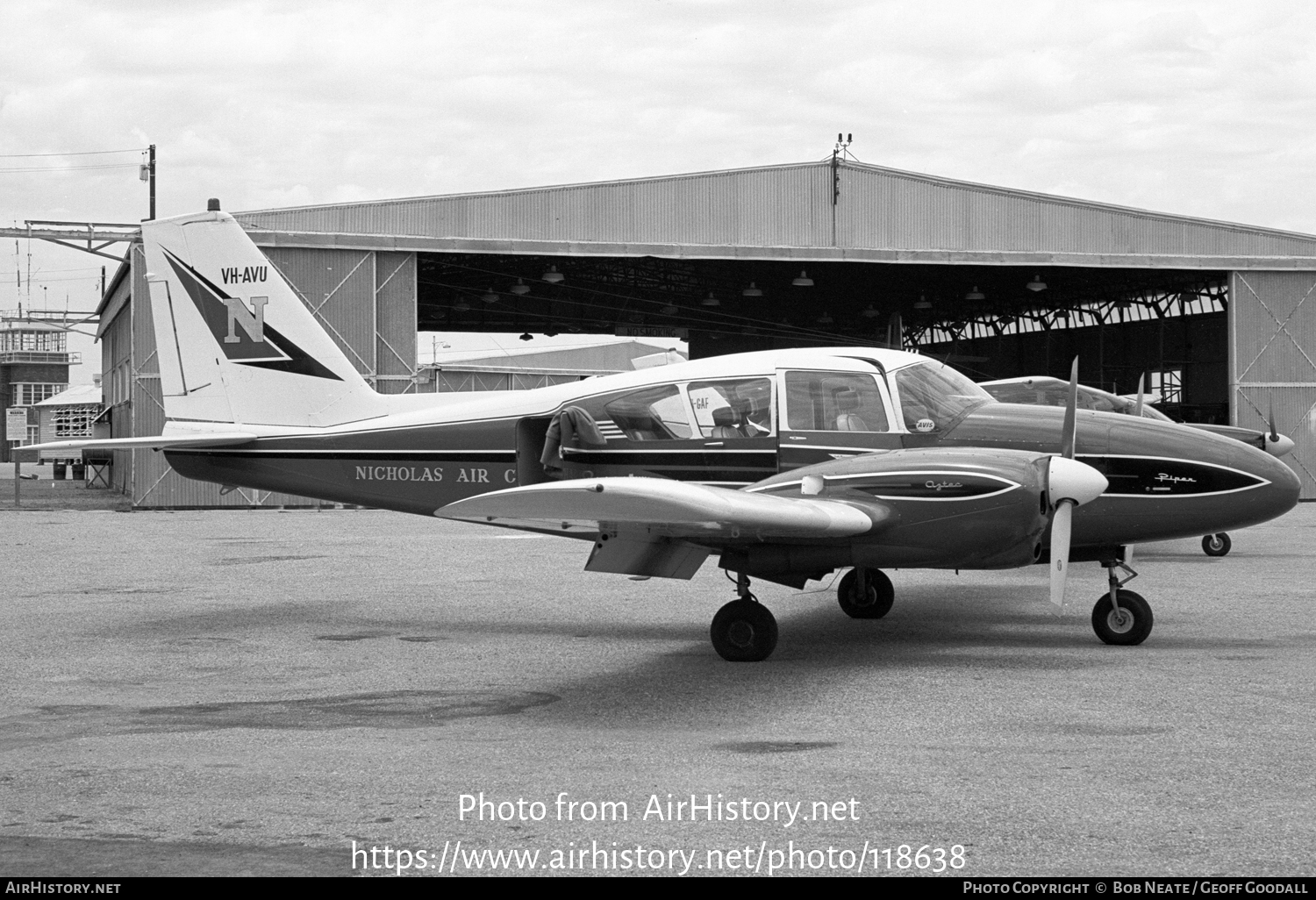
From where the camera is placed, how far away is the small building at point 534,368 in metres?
59.2

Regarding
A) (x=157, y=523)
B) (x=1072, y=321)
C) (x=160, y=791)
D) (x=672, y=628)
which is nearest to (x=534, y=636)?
(x=672, y=628)

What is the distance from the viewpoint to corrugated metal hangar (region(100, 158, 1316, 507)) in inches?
1241

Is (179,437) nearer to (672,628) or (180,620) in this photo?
(180,620)

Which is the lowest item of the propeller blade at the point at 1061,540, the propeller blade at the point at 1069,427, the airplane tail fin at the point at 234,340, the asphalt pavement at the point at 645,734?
the asphalt pavement at the point at 645,734

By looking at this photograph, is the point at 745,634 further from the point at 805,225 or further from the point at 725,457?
the point at 805,225

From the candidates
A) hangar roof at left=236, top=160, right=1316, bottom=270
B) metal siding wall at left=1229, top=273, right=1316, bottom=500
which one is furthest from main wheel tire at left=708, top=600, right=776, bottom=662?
metal siding wall at left=1229, top=273, right=1316, bottom=500

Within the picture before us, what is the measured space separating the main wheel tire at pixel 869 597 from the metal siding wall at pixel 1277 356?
86.4ft

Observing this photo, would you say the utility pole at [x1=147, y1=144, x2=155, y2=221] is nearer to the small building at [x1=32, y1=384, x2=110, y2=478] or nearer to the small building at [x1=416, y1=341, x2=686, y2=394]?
the small building at [x1=416, y1=341, x2=686, y2=394]

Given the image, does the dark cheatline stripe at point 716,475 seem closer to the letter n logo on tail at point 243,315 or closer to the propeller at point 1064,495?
the propeller at point 1064,495

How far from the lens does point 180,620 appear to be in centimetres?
1161

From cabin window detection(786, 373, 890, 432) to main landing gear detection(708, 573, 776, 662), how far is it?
204cm

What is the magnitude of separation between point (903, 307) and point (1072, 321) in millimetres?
10462

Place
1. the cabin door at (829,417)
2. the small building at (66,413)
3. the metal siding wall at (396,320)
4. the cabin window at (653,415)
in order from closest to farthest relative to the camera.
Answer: the cabin door at (829,417) < the cabin window at (653,415) < the metal siding wall at (396,320) < the small building at (66,413)

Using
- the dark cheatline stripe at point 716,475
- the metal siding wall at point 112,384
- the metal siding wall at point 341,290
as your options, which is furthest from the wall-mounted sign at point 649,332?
the dark cheatline stripe at point 716,475
